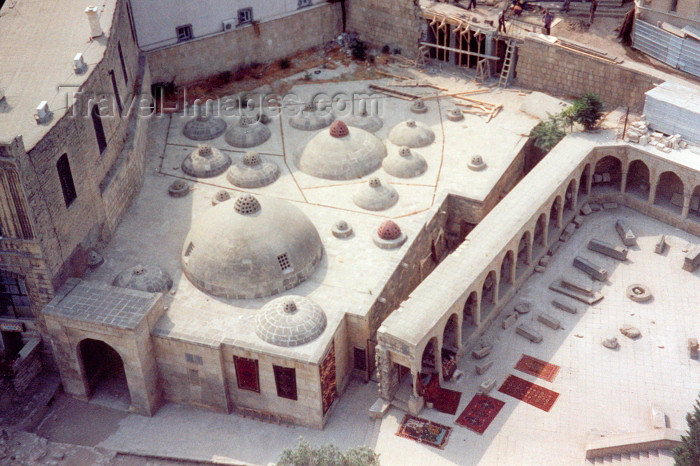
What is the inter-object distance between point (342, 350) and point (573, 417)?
37.3 ft

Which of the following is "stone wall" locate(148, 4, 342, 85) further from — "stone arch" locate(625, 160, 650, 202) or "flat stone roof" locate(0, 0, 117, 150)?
"stone arch" locate(625, 160, 650, 202)

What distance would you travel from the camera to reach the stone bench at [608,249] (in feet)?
164

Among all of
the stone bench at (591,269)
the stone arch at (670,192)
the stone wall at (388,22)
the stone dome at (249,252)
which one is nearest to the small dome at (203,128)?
the stone dome at (249,252)

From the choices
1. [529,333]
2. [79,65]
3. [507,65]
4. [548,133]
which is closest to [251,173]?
[79,65]

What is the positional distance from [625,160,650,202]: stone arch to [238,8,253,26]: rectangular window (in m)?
29.0

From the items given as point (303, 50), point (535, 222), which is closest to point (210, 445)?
point (535, 222)

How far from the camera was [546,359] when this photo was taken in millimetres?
43938

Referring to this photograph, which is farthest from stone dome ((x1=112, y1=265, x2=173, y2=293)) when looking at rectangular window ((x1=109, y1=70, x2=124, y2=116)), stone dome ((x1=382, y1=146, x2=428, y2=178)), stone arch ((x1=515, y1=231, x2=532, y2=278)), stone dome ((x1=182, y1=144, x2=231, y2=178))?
stone arch ((x1=515, y1=231, x2=532, y2=278))

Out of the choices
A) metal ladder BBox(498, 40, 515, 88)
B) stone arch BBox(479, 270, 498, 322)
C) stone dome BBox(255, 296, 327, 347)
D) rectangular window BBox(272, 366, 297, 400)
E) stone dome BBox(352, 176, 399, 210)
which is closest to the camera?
stone dome BBox(255, 296, 327, 347)

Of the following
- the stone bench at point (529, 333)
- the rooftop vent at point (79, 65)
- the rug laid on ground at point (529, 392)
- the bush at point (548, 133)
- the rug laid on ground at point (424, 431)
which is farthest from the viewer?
the bush at point (548, 133)

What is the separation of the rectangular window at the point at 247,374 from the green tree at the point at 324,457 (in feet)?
17.4

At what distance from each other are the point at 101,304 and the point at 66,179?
6.41 m

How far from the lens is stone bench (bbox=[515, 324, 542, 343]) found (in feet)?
148

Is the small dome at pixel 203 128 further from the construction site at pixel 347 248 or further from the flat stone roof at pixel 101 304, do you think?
the flat stone roof at pixel 101 304
